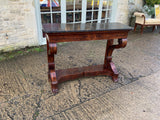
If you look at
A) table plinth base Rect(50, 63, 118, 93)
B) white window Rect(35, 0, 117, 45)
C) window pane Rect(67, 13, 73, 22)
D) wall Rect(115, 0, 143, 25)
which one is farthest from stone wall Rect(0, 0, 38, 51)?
wall Rect(115, 0, 143, 25)

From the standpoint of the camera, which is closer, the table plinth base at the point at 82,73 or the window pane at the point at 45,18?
the table plinth base at the point at 82,73

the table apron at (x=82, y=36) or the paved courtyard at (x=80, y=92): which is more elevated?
the table apron at (x=82, y=36)

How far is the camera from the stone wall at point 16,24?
3.04m

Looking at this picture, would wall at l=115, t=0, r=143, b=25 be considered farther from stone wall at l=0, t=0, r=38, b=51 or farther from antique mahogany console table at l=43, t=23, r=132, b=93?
antique mahogany console table at l=43, t=23, r=132, b=93

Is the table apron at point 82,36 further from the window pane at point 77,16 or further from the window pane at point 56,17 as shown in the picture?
the window pane at point 77,16

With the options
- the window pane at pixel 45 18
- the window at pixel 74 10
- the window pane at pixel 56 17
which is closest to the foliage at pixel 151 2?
the window at pixel 74 10

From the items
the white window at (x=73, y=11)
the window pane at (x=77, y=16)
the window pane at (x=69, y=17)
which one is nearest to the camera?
the white window at (x=73, y=11)

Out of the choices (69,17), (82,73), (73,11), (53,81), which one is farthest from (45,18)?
(53,81)

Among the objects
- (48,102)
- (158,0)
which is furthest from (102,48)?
(158,0)

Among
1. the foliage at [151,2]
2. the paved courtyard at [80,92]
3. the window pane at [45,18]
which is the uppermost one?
the foliage at [151,2]

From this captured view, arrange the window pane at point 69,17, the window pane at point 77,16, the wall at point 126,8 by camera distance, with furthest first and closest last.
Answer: the wall at point 126,8 → the window pane at point 77,16 → the window pane at point 69,17

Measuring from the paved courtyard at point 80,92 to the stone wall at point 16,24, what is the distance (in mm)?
499

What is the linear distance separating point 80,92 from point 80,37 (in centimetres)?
81

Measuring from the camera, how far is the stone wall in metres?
3.04
